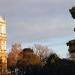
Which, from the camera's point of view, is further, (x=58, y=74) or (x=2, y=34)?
(x=2, y=34)

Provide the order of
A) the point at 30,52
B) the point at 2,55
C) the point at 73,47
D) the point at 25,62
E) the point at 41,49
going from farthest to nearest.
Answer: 1. the point at 2,55
2. the point at 41,49
3. the point at 30,52
4. the point at 25,62
5. the point at 73,47

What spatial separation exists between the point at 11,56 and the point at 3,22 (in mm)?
22335

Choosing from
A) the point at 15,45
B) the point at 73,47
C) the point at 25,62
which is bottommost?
the point at 73,47

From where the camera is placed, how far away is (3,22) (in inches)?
4973

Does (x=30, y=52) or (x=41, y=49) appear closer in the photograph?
(x=30, y=52)

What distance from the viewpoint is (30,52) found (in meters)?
90.2

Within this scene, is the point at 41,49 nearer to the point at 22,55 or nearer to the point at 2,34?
the point at 22,55

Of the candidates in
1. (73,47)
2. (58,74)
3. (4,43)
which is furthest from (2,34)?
(73,47)

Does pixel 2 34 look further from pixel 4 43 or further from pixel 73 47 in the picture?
pixel 73 47

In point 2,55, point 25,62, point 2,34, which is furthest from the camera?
point 2,34

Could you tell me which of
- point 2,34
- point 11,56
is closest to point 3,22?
point 2,34

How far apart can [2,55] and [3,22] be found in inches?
578

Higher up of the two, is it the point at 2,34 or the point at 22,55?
the point at 2,34

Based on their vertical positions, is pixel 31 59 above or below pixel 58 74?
above
